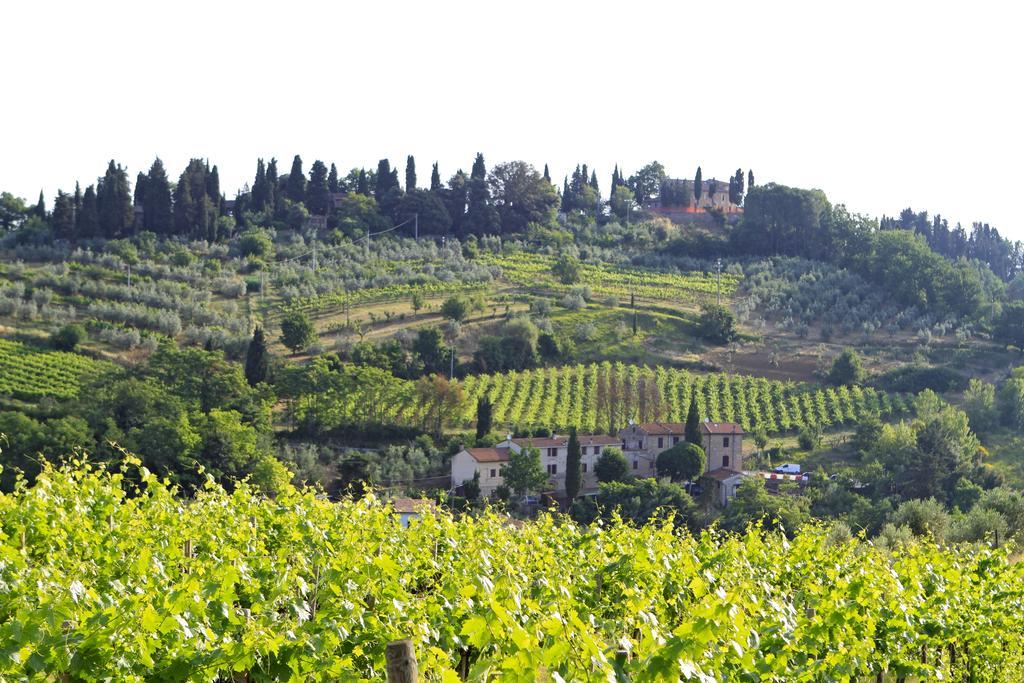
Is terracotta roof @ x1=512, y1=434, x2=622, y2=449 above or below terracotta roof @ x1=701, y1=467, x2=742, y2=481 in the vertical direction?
above

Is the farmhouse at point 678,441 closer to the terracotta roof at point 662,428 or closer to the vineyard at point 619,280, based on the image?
the terracotta roof at point 662,428

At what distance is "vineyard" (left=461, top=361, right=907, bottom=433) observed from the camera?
3697 cm

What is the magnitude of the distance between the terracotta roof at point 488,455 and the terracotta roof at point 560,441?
140cm

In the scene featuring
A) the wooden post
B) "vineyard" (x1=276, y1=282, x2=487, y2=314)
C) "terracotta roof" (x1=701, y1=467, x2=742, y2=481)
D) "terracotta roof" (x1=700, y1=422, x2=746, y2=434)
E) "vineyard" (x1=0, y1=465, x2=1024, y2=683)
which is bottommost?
"terracotta roof" (x1=701, y1=467, x2=742, y2=481)

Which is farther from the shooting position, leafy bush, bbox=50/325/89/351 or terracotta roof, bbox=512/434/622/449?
leafy bush, bbox=50/325/89/351

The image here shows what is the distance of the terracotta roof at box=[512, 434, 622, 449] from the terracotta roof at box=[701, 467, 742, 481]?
2963mm

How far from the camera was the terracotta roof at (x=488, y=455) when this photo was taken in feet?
101

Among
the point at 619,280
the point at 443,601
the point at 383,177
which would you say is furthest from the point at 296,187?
the point at 443,601

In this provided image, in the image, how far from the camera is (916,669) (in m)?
8.29

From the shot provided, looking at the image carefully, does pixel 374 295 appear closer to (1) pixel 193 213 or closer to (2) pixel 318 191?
(1) pixel 193 213

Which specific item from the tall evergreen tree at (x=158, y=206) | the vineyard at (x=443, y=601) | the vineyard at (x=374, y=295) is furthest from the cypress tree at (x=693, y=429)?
the tall evergreen tree at (x=158, y=206)

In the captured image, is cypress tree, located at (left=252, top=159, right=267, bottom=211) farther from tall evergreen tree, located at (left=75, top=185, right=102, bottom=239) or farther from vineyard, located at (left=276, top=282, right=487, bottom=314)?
vineyard, located at (left=276, top=282, right=487, bottom=314)

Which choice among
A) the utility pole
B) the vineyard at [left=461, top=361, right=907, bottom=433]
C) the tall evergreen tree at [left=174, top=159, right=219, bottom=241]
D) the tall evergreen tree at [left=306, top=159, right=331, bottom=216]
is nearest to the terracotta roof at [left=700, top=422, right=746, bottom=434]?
the vineyard at [left=461, top=361, right=907, bottom=433]

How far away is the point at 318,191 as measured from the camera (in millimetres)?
61656
